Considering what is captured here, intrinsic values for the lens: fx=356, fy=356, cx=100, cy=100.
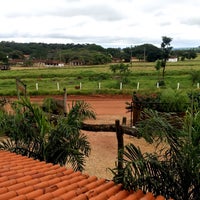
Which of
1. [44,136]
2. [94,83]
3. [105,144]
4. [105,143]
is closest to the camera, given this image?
[44,136]

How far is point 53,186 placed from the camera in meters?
4.77

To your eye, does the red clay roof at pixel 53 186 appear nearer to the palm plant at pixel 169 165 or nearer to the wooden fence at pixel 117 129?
the palm plant at pixel 169 165

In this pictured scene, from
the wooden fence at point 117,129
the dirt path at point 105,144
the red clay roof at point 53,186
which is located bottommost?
the dirt path at point 105,144

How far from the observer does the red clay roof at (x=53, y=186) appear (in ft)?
14.4

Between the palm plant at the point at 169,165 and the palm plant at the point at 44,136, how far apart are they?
229 centimetres

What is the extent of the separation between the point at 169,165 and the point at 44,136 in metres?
3.04

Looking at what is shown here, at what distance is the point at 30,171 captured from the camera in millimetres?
5512

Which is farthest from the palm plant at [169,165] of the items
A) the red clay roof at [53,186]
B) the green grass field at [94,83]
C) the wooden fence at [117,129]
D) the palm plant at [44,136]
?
the green grass field at [94,83]

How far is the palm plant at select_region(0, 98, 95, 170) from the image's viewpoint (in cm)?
721

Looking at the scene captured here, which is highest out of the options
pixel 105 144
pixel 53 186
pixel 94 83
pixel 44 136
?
pixel 44 136

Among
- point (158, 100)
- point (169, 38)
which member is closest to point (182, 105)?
point (158, 100)

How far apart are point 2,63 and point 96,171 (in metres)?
54.8

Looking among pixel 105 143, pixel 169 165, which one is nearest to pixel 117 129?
pixel 169 165

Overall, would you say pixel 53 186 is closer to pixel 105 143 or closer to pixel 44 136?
pixel 44 136
